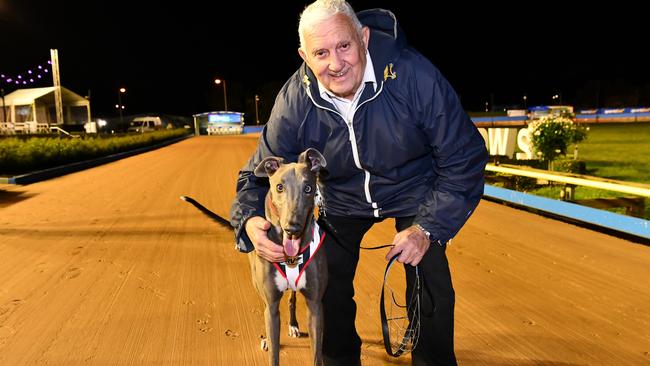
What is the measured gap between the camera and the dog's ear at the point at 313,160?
229 cm

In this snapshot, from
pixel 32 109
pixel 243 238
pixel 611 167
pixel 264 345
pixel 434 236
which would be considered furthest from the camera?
pixel 32 109

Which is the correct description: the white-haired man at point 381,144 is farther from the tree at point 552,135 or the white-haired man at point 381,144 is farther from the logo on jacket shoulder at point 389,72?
the tree at point 552,135

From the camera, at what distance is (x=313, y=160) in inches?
92.1

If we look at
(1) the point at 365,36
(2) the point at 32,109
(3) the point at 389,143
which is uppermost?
(2) the point at 32,109

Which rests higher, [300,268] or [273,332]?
[300,268]

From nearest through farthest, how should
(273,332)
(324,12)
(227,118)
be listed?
1. (324,12)
2. (273,332)
3. (227,118)

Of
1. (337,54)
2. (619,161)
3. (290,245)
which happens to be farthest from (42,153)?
(619,161)

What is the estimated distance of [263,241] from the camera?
89.4 inches

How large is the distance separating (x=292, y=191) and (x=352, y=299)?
2.66ft

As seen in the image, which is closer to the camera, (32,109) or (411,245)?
(411,245)

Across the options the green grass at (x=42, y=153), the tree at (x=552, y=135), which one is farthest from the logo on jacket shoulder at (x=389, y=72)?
the green grass at (x=42, y=153)

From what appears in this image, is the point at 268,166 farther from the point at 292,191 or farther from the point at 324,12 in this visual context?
the point at 324,12

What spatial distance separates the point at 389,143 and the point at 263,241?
73cm

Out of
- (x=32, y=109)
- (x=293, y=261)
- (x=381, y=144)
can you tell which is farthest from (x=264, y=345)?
(x=32, y=109)
